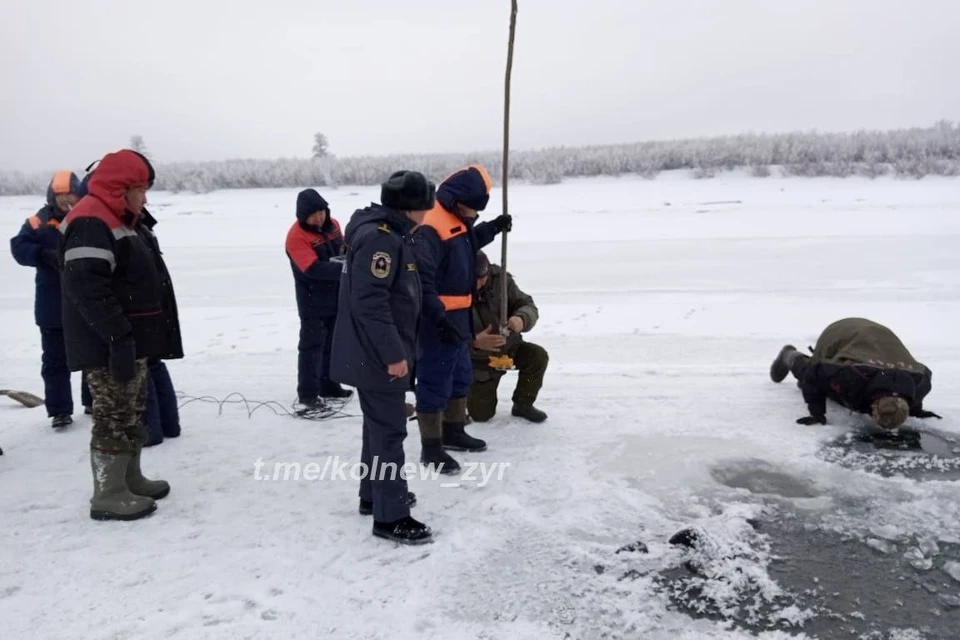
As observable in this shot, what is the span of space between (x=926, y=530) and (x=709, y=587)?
1.35 metres

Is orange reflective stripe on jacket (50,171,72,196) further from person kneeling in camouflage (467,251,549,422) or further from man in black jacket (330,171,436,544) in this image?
person kneeling in camouflage (467,251,549,422)

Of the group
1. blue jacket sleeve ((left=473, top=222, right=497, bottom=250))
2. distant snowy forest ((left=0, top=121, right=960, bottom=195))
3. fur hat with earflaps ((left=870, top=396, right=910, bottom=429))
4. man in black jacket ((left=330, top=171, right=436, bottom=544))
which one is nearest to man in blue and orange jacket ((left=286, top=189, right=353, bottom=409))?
blue jacket sleeve ((left=473, top=222, right=497, bottom=250))

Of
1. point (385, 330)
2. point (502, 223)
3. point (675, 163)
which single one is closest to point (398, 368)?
point (385, 330)

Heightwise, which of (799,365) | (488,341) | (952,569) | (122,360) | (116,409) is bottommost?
(952,569)

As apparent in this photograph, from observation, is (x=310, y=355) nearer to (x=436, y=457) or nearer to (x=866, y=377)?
(x=436, y=457)

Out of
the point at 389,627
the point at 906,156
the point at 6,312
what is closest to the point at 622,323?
the point at 389,627

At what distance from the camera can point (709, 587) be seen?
3178 millimetres

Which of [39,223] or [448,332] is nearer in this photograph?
[448,332]

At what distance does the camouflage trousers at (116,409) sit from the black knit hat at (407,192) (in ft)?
5.40

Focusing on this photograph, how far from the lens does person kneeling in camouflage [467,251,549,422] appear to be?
5148 millimetres

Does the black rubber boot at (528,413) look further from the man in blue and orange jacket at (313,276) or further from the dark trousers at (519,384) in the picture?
the man in blue and orange jacket at (313,276)

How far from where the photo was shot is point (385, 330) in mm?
3385

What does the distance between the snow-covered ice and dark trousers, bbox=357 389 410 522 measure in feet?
0.65

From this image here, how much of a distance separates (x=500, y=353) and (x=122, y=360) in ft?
8.25
